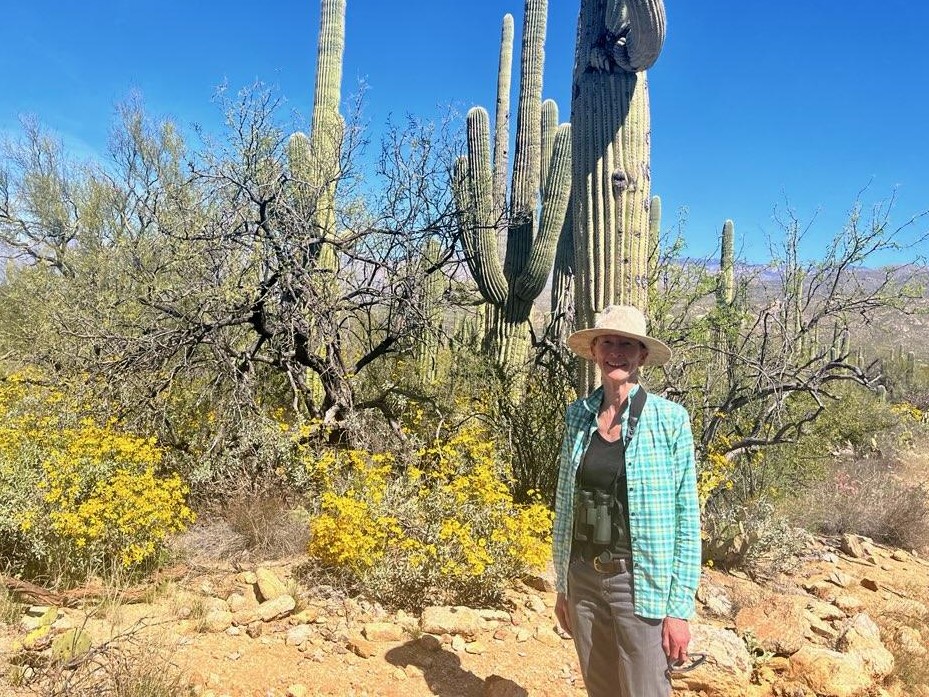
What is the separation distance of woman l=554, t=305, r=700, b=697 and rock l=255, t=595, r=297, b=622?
191 centimetres

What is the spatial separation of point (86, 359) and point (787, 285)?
6.19 metres

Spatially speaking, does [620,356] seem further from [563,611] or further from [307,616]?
[307,616]

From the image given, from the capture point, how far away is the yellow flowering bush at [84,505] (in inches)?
145

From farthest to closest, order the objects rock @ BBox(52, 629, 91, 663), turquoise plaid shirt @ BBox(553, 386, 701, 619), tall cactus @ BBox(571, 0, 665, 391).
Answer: tall cactus @ BBox(571, 0, 665, 391) < rock @ BBox(52, 629, 91, 663) < turquoise plaid shirt @ BBox(553, 386, 701, 619)

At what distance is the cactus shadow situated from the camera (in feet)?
9.71

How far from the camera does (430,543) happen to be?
13.0ft

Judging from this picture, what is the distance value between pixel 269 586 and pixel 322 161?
3794mm

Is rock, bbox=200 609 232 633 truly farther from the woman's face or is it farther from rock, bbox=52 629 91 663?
the woman's face

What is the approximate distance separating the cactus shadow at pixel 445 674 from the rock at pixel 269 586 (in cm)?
85

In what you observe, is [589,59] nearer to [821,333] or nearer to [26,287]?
[821,333]

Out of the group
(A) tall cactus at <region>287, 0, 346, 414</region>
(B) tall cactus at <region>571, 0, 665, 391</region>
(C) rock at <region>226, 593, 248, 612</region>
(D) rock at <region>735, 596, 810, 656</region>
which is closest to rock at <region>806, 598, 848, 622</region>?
(D) rock at <region>735, 596, 810, 656</region>

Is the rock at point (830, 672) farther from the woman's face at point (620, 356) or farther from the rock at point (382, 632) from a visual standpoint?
the woman's face at point (620, 356)

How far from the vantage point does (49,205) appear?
13.1m

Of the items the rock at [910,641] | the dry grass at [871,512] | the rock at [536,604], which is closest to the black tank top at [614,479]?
the rock at [536,604]
